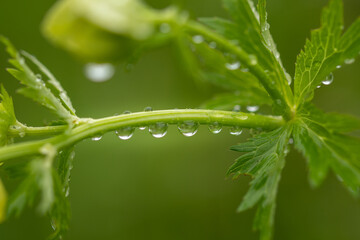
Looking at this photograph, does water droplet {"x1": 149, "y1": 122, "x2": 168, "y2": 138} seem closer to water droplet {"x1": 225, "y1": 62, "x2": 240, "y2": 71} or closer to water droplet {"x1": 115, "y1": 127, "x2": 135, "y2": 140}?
water droplet {"x1": 115, "y1": 127, "x2": 135, "y2": 140}

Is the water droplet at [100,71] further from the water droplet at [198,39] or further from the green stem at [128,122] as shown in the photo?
the water droplet at [198,39]

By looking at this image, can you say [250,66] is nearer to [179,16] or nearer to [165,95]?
[179,16]

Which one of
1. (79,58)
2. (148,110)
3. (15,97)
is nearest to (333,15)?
(148,110)

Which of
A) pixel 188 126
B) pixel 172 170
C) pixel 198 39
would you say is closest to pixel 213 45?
pixel 198 39

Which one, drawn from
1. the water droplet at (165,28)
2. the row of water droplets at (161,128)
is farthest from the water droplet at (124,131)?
the water droplet at (165,28)

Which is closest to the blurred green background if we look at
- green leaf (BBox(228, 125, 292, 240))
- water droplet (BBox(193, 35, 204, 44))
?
water droplet (BBox(193, 35, 204, 44))

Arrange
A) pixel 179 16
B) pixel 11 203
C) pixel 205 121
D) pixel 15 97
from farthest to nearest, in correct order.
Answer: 1. pixel 15 97
2. pixel 179 16
3. pixel 205 121
4. pixel 11 203

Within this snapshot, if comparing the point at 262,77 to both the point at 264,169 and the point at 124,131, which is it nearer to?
the point at 264,169
